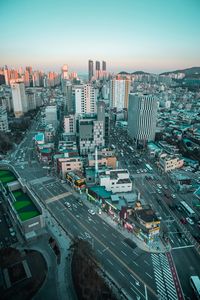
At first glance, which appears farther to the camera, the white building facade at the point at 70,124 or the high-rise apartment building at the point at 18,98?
the high-rise apartment building at the point at 18,98

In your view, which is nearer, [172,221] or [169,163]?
[172,221]

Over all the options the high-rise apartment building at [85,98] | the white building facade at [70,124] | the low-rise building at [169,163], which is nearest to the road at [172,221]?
the low-rise building at [169,163]

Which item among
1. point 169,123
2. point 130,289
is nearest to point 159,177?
point 130,289

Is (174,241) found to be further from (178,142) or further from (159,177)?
(178,142)

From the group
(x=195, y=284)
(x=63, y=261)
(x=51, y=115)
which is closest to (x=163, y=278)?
(x=195, y=284)

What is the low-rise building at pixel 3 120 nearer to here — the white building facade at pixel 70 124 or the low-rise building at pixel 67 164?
the white building facade at pixel 70 124

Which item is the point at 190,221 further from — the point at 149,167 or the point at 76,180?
the point at 76,180

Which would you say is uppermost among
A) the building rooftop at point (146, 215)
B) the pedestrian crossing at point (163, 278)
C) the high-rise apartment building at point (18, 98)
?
the high-rise apartment building at point (18, 98)
